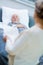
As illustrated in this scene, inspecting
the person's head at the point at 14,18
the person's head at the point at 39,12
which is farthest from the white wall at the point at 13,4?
the person's head at the point at 39,12

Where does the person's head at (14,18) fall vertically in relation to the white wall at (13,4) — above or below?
below

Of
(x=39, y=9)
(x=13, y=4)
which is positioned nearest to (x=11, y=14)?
(x=13, y=4)

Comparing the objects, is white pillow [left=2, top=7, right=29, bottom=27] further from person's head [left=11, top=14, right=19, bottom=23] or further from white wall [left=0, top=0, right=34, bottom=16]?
white wall [left=0, top=0, right=34, bottom=16]

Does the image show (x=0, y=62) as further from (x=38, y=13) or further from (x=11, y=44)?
(x=38, y=13)

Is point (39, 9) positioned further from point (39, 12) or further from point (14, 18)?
point (14, 18)

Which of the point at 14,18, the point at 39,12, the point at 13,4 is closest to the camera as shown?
the point at 39,12

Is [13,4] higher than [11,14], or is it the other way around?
[13,4]

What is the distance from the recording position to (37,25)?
53.6 inches

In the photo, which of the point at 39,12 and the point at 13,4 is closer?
the point at 39,12

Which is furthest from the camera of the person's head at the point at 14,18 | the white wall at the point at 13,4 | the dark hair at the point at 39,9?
the white wall at the point at 13,4

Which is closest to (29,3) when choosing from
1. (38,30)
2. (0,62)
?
(0,62)

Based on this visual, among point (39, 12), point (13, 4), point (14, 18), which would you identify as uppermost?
point (13, 4)

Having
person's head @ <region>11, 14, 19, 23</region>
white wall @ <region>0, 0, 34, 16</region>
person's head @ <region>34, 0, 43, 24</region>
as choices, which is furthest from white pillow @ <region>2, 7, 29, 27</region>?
person's head @ <region>34, 0, 43, 24</region>

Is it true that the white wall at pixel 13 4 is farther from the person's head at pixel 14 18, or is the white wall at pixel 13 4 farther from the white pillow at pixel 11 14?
the person's head at pixel 14 18
